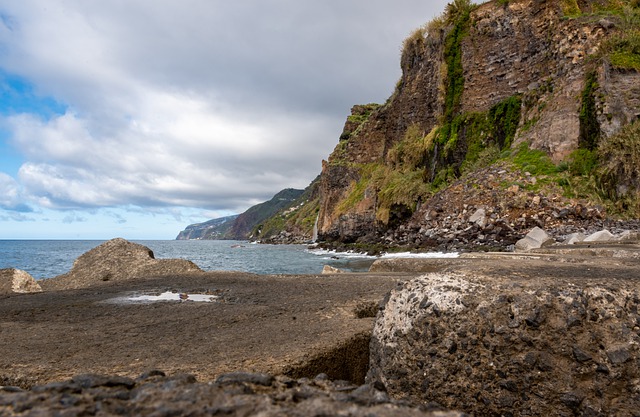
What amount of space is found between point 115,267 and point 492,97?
25.2m

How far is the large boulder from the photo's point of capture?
79.8 inches

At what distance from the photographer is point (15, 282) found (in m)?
8.16

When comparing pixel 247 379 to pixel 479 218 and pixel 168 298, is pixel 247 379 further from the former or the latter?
pixel 479 218

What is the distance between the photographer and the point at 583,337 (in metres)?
2.09

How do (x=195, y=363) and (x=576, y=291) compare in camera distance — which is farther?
(x=195, y=363)

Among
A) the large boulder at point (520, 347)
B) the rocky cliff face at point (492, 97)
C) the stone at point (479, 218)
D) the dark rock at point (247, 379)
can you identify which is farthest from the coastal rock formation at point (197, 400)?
the stone at point (479, 218)

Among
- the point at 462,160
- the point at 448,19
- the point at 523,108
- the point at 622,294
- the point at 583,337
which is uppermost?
the point at 448,19

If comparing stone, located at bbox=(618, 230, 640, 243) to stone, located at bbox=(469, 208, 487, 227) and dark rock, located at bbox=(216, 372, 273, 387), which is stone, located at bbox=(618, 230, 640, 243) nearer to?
stone, located at bbox=(469, 208, 487, 227)

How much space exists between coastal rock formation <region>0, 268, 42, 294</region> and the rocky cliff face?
1759 centimetres

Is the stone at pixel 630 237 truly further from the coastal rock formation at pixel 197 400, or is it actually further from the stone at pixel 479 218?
the coastal rock formation at pixel 197 400

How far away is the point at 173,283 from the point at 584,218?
15.8m

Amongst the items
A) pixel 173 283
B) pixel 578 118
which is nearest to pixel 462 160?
pixel 578 118

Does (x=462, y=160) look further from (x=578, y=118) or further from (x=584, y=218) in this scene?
(x=584, y=218)

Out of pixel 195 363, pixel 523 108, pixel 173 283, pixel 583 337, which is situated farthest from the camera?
pixel 523 108
